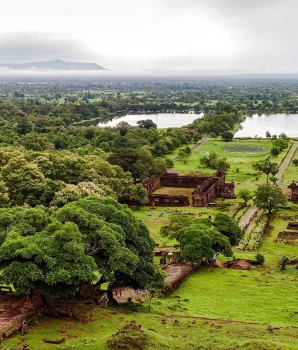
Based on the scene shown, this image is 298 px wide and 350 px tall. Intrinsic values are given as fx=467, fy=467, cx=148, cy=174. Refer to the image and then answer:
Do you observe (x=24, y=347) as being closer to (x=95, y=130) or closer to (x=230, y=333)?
(x=230, y=333)

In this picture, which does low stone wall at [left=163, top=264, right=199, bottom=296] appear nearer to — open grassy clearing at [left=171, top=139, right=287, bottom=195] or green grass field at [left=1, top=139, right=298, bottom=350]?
green grass field at [left=1, top=139, right=298, bottom=350]

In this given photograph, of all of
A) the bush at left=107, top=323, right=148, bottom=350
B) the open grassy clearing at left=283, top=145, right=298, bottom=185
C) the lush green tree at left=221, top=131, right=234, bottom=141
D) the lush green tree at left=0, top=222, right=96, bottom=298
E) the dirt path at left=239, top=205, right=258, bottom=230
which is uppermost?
the lush green tree at left=0, top=222, right=96, bottom=298

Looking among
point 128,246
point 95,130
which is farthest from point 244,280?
point 95,130

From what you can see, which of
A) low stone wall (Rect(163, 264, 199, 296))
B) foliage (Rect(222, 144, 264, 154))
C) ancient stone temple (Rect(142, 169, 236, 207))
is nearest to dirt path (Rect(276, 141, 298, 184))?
foliage (Rect(222, 144, 264, 154))

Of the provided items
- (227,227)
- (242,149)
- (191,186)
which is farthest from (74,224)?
(242,149)

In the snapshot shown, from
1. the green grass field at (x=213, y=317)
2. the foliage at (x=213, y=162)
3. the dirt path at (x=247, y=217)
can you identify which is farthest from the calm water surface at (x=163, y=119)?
the green grass field at (x=213, y=317)

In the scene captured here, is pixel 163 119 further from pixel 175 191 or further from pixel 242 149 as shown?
pixel 175 191
